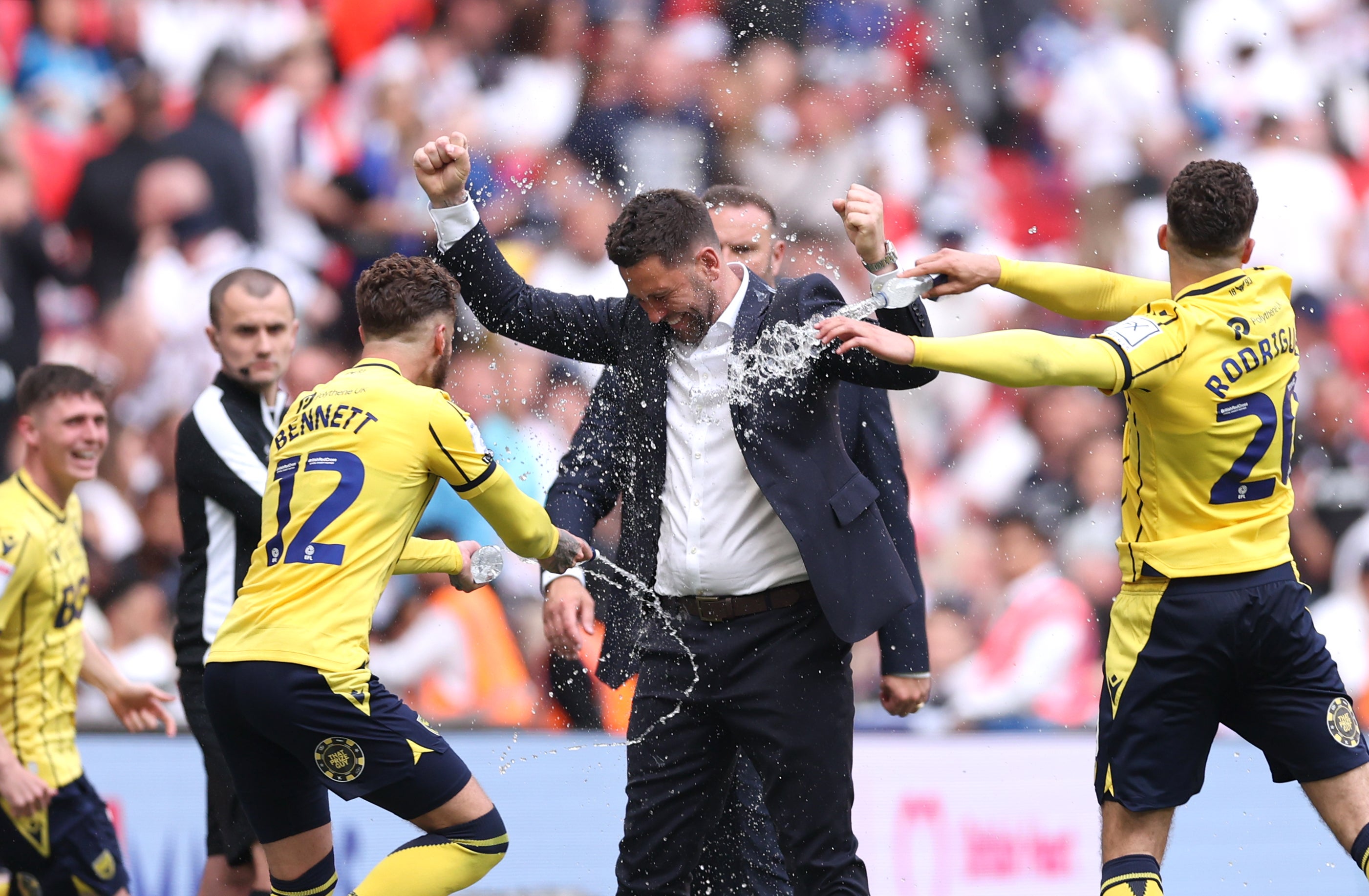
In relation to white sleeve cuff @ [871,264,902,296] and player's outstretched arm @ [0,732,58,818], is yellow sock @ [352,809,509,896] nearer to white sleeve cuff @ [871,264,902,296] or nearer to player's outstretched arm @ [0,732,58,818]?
player's outstretched arm @ [0,732,58,818]

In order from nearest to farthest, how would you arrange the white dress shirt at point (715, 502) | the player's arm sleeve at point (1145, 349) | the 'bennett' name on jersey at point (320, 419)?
the player's arm sleeve at point (1145, 349) → the 'bennett' name on jersey at point (320, 419) → the white dress shirt at point (715, 502)

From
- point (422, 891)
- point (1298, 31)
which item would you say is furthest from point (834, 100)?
point (422, 891)

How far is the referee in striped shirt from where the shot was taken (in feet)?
16.0

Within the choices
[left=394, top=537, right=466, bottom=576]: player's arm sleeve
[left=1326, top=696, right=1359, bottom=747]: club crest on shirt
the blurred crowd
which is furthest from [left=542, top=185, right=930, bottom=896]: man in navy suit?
the blurred crowd

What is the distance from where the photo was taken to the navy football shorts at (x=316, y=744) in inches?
144

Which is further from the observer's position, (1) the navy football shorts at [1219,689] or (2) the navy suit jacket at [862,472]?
(2) the navy suit jacket at [862,472]

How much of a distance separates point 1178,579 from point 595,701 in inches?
162

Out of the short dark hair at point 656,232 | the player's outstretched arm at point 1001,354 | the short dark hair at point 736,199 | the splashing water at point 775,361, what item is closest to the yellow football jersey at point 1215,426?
the player's outstretched arm at point 1001,354

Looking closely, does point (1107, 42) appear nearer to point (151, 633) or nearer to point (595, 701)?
point (595, 701)

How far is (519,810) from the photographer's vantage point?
245 inches

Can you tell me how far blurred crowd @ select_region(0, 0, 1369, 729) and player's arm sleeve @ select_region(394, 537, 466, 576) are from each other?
3.20 metres

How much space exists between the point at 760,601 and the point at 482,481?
0.85 meters

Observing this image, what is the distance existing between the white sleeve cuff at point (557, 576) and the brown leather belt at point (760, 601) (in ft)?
1.58

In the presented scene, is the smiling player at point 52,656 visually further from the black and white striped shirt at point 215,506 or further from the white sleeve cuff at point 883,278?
the white sleeve cuff at point 883,278
